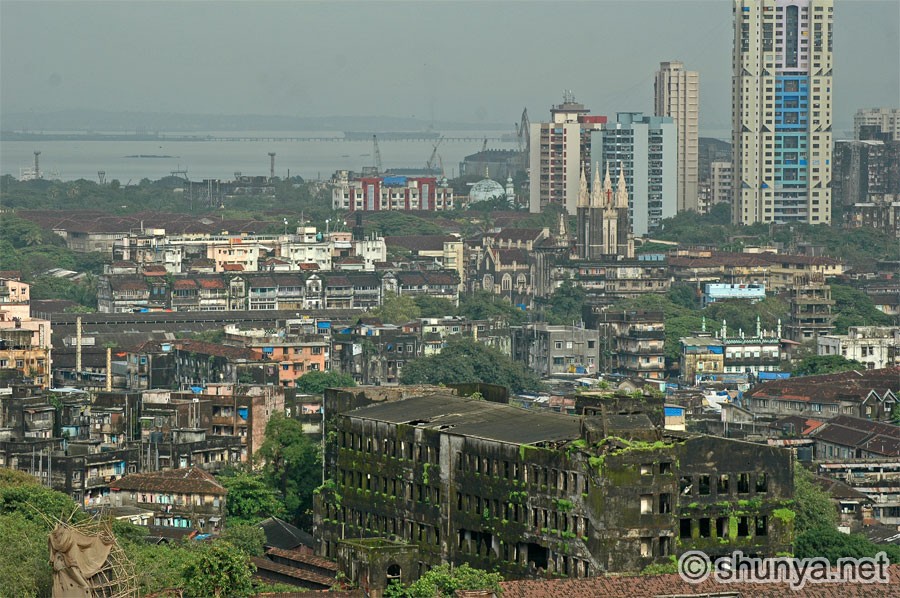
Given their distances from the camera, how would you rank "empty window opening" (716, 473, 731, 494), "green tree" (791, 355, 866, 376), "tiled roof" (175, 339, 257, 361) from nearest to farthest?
"empty window opening" (716, 473, 731, 494) < "tiled roof" (175, 339, 257, 361) < "green tree" (791, 355, 866, 376)

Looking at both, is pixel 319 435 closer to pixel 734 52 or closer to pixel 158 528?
pixel 158 528

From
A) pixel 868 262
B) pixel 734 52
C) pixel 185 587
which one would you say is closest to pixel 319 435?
pixel 185 587

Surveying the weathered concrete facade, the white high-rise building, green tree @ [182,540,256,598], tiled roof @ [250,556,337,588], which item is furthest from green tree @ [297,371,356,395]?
the white high-rise building

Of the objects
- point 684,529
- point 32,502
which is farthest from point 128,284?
point 684,529

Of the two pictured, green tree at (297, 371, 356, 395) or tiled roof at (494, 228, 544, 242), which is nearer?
green tree at (297, 371, 356, 395)

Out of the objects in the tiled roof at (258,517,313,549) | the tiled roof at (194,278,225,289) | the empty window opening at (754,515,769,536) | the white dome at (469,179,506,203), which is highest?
the white dome at (469,179,506,203)

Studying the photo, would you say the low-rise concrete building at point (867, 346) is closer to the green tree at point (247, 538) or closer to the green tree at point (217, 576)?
the green tree at point (247, 538)

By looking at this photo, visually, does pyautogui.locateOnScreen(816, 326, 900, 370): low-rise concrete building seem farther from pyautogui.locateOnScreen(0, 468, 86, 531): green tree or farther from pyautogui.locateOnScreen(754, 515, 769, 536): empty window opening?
pyautogui.locateOnScreen(754, 515, 769, 536): empty window opening
